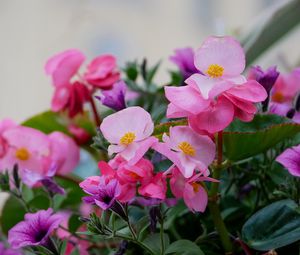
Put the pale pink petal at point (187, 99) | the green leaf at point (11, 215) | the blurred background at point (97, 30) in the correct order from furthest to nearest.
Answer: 1. the blurred background at point (97, 30)
2. the green leaf at point (11, 215)
3. the pale pink petal at point (187, 99)

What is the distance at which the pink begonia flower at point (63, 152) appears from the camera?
52 centimetres

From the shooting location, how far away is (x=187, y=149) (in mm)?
345

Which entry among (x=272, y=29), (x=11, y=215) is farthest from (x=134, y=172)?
(x=272, y=29)

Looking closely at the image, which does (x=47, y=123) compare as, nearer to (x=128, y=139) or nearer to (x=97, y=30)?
(x=128, y=139)

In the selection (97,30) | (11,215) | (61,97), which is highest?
(61,97)

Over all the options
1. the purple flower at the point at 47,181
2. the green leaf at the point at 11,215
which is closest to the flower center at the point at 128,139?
the purple flower at the point at 47,181

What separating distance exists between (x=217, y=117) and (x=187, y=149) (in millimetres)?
27

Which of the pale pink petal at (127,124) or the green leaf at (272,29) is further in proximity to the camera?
the green leaf at (272,29)

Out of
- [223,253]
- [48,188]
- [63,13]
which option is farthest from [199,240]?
[63,13]

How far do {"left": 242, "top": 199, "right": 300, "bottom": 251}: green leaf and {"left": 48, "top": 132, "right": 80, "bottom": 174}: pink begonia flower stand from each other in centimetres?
20

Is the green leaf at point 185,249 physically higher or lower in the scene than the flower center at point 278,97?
lower

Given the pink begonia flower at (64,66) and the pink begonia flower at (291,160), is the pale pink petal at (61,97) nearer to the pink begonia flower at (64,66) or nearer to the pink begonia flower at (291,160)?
the pink begonia flower at (64,66)

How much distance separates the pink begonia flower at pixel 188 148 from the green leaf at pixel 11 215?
25 cm

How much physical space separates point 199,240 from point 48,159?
0.17 meters
